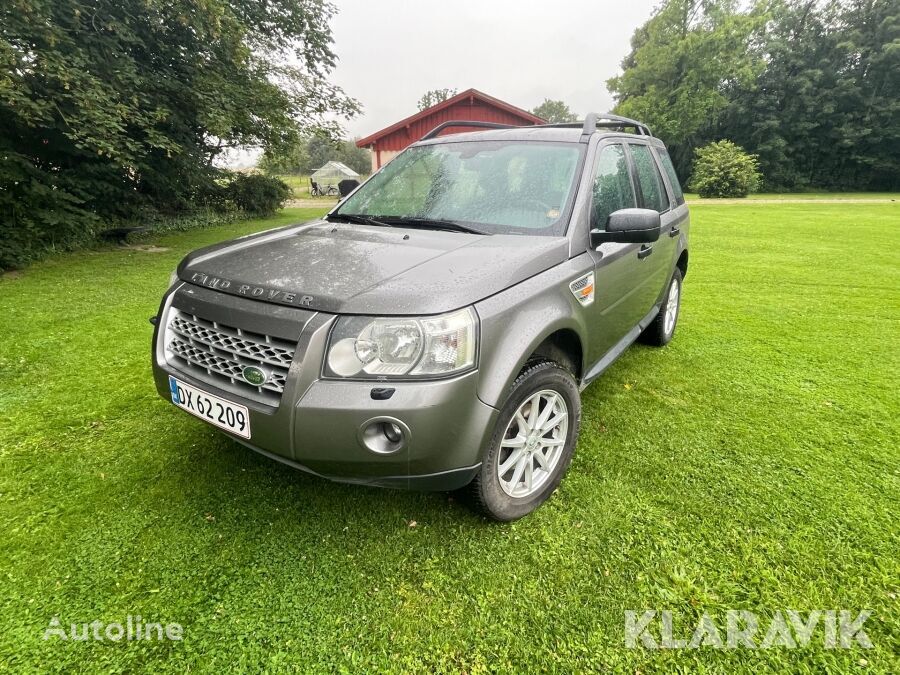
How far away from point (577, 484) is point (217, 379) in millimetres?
1722

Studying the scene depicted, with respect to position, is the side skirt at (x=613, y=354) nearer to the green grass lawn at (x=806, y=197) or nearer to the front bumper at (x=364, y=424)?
the front bumper at (x=364, y=424)

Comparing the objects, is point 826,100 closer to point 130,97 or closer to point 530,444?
point 130,97

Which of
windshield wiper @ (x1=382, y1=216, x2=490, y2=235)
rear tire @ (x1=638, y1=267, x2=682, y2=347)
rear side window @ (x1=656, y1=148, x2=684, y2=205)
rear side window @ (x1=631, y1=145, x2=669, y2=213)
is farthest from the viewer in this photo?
rear tire @ (x1=638, y1=267, x2=682, y2=347)

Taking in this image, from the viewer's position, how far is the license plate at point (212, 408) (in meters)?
1.71

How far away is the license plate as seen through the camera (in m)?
1.71

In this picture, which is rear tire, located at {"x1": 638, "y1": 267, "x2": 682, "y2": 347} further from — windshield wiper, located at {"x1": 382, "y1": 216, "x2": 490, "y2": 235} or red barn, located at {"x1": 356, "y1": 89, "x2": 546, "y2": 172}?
red barn, located at {"x1": 356, "y1": 89, "x2": 546, "y2": 172}

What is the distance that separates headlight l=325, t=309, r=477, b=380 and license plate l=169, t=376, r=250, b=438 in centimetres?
42

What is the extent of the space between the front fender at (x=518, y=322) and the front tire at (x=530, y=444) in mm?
125

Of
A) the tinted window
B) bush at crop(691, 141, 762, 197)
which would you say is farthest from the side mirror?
bush at crop(691, 141, 762, 197)

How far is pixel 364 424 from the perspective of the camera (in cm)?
153

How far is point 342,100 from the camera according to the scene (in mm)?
11438

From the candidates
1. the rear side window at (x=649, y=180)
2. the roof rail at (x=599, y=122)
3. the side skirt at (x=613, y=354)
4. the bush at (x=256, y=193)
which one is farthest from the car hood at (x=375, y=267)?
the bush at (x=256, y=193)

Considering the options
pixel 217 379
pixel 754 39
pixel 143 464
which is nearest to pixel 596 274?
pixel 217 379

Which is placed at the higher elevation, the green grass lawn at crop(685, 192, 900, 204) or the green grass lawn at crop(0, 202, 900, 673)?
the green grass lawn at crop(685, 192, 900, 204)
